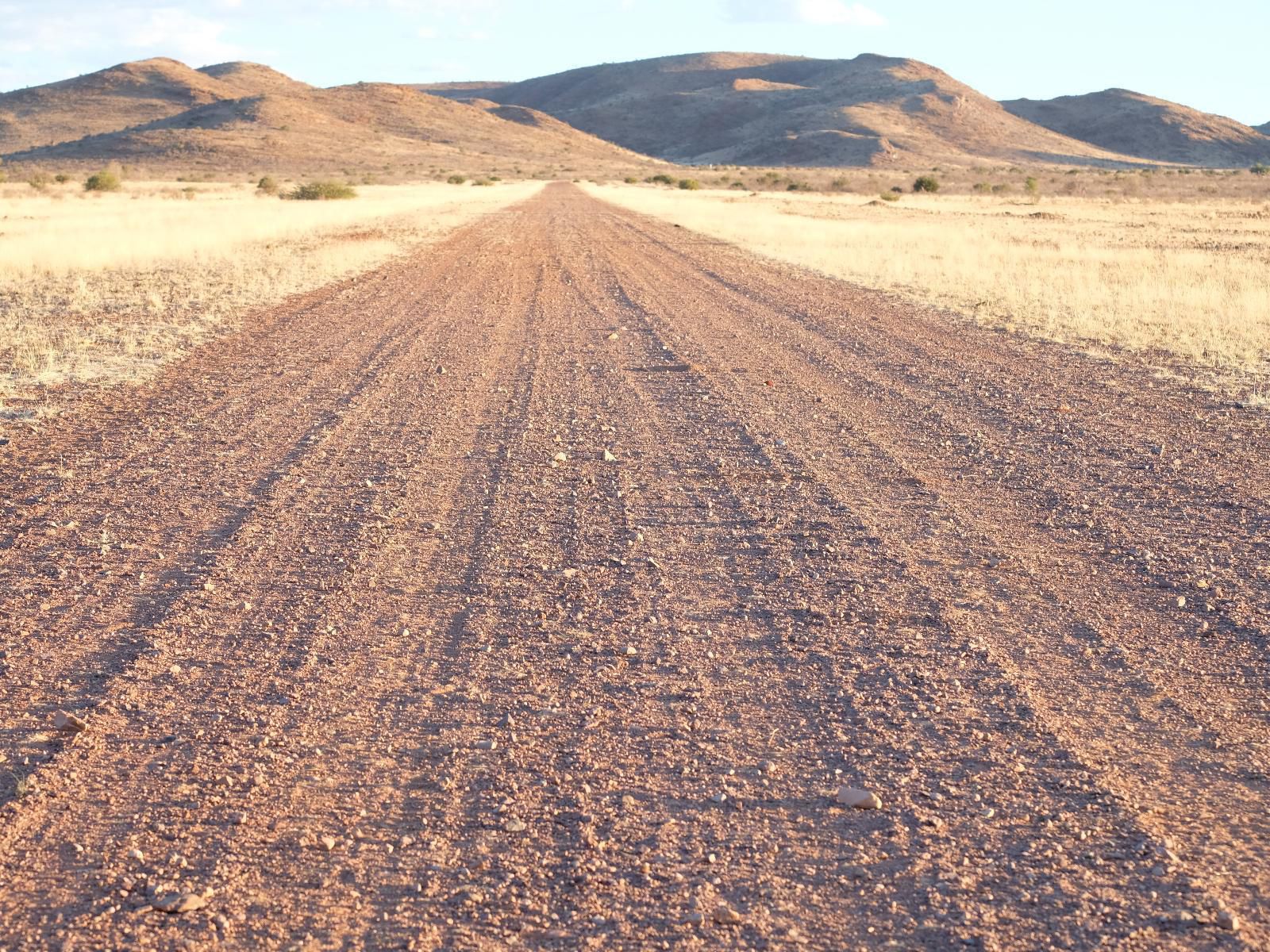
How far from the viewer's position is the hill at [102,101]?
147 m

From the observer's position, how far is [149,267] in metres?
22.5

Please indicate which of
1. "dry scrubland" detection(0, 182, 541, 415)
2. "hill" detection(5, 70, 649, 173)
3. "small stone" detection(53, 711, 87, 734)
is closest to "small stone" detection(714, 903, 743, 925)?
"small stone" detection(53, 711, 87, 734)

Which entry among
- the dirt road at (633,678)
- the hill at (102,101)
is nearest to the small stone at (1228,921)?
the dirt road at (633,678)

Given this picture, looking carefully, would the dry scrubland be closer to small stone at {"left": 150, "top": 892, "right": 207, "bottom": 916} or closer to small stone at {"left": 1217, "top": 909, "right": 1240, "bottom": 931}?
small stone at {"left": 150, "top": 892, "right": 207, "bottom": 916}

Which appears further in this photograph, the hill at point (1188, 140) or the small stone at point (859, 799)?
the hill at point (1188, 140)

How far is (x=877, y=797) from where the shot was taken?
12.7 feet

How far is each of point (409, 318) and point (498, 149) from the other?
5676 inches

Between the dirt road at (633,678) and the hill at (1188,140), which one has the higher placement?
the hill at (1188,140)

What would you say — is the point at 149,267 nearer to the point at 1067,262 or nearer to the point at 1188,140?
the point at 1067,262

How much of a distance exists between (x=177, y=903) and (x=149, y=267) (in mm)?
21594

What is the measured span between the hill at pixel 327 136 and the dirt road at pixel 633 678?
104 metres

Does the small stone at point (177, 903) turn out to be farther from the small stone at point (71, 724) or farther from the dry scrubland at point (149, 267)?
the dry scrubland at point (149, 267)

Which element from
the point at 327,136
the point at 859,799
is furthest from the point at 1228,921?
the point at 327,136

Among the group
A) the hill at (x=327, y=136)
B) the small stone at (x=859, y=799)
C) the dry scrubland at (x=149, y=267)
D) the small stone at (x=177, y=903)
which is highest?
the hill at (x=327, y=136)
